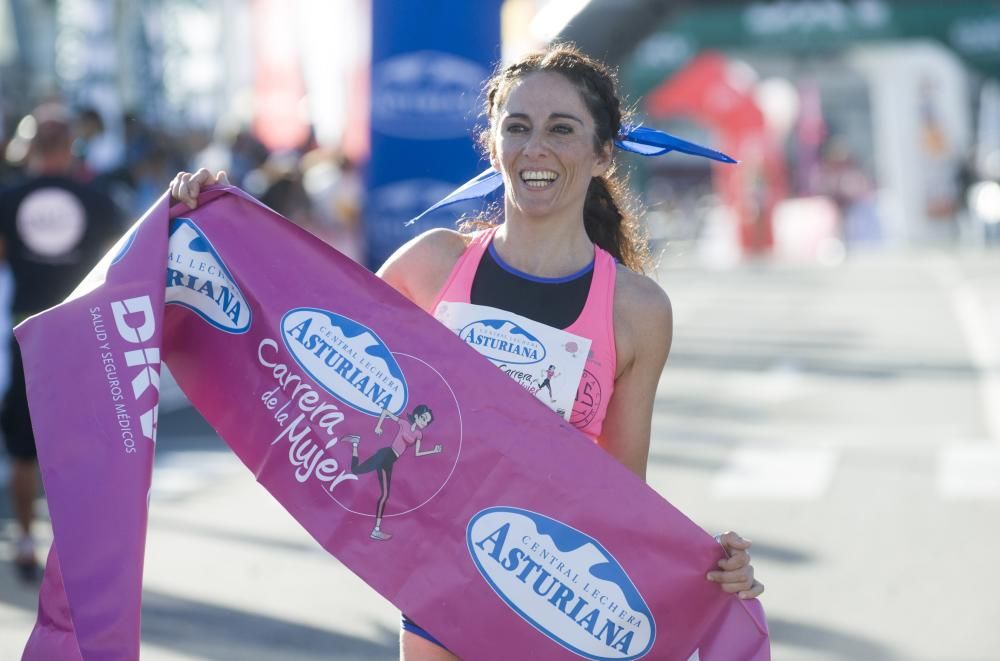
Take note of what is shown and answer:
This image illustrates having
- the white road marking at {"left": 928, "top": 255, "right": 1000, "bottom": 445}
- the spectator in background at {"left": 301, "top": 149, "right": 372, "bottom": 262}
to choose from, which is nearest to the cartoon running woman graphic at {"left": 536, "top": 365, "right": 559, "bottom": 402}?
the white road marking at {"left": 928, "top": 255, "right": 1000, "bottom": 445}

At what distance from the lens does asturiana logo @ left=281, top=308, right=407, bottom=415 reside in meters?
4.01

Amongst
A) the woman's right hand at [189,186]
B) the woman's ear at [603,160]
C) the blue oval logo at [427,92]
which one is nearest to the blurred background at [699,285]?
the blue oval logo at [427,92]

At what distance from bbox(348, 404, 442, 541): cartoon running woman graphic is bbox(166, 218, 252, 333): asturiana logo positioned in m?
0.46

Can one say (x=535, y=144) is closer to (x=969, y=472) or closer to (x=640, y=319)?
(x=640, y=319)

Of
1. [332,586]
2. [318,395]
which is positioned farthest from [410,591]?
[332,586]

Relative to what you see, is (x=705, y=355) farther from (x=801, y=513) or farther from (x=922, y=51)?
(x=922, y=51)

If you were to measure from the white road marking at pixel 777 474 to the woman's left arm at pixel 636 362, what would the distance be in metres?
6.26

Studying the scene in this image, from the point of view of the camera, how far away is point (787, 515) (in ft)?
32.4

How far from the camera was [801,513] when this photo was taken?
9.95 m

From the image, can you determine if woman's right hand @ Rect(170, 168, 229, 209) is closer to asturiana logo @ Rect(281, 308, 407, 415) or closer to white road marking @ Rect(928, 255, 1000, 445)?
asturiana logo @ Rect(281, 308, 407, 415)

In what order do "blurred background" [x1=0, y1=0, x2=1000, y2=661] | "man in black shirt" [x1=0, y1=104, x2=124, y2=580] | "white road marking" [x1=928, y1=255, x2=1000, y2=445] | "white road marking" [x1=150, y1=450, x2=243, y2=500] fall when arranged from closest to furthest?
"blurred background" [x1=0, y1=0, x2=1000, y2=661] < "man in black shirt" [x1=0, y1=104, x2=124, y2=580] < "white road marking" [x1=150, y1=450, x2=243, y2=500] < "white road marking" [x1=928, y1=255, x2=1000, y2=445]

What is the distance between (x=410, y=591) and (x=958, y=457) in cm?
845

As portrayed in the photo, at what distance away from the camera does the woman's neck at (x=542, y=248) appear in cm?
409

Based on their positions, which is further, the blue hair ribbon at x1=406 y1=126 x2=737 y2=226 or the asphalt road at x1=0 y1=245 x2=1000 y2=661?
the asphalt road at x1=0 y1=245 x2=1000 y2=661
